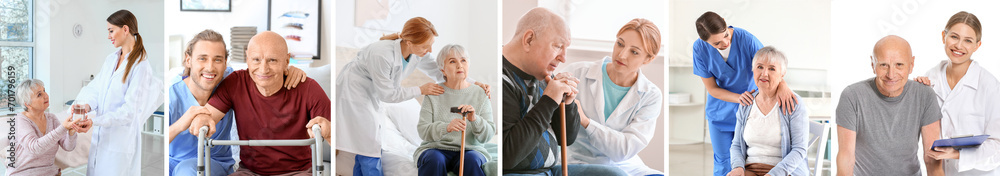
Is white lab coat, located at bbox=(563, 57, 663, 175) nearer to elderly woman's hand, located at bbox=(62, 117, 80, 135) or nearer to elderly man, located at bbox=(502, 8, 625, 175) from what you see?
elderly man, located at bbox=(502, 8, 625, 175)

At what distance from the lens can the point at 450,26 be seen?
11.5 ft

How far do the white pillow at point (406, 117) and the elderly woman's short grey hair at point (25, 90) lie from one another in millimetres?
1709

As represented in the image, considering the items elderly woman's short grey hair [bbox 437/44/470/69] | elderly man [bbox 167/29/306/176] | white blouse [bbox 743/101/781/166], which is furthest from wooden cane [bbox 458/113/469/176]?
white blouse [bbox 743/101/781/166]

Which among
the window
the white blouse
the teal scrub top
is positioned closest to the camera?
the window

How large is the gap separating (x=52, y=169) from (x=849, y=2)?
13.3 ft

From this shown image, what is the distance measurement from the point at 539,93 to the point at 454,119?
1.53ft

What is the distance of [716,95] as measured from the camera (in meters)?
3.43

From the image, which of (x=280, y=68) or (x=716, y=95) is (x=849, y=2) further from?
(x=280, y=68)

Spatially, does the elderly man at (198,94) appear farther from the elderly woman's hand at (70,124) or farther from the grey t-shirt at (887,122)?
the grey t-shirt at (887,122)

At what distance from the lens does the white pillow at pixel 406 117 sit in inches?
138

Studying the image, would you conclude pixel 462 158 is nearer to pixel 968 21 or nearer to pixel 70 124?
pixel 70 124

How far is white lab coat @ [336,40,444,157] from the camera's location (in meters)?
3.48

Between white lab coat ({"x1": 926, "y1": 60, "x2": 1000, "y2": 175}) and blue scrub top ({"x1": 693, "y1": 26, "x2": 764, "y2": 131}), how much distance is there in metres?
0.87

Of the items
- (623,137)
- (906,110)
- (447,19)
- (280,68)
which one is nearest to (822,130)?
(906,110)
